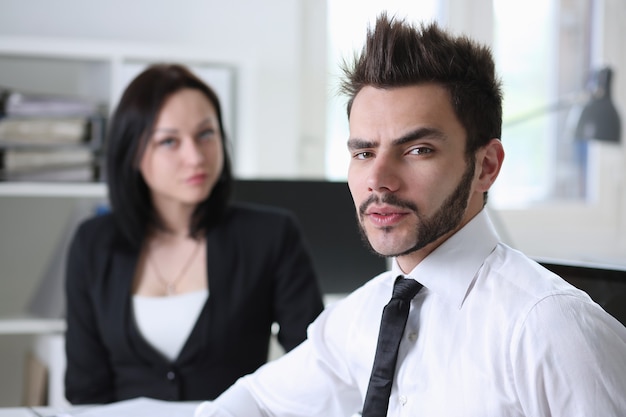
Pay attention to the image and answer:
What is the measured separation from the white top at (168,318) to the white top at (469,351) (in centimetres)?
62

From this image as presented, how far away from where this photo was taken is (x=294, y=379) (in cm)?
127

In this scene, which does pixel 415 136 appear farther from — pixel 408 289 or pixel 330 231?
pixel 330 231

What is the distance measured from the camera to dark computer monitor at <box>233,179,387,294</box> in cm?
280

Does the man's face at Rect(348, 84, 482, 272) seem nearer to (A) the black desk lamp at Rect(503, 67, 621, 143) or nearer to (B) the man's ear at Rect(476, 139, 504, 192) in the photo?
(B) the man's ear at Rect(476, 139, 504, 192)

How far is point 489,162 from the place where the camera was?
112cm

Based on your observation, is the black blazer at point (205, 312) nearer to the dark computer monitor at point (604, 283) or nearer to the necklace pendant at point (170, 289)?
the necklace pendant at point (170, 289)

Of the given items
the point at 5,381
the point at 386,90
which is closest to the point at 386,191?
the point at 386,90

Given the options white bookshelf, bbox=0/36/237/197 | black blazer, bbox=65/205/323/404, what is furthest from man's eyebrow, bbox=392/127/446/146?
white bookshelf, bbox=0/36/237/197

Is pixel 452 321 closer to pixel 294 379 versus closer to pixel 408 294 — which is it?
pixel 408 294

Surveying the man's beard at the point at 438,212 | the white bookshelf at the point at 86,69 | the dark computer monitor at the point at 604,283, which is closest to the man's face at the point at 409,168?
the man's beard at the point at 438,212

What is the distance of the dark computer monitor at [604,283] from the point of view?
1.08m

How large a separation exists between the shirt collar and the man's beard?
0.07 ft

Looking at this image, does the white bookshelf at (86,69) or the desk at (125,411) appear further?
the white bookshelf at (86,69)

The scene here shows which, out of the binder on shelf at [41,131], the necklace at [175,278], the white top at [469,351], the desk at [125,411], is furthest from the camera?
the binder on shelf at [41,131]
